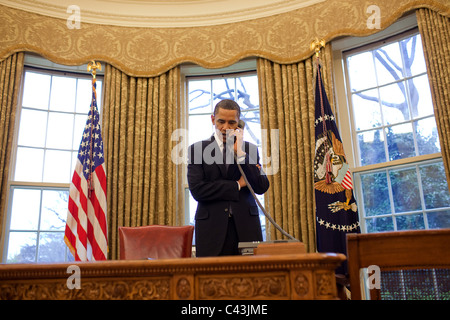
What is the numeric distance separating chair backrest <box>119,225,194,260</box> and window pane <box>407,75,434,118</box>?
2496 millimetres

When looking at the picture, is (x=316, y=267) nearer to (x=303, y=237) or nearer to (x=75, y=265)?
(x=75, y=265)

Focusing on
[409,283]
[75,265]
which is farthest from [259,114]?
[75,265]

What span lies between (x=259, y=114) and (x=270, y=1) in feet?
3.90

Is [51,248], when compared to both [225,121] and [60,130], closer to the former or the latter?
[60,130]

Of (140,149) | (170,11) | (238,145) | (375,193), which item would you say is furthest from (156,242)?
(170,11)

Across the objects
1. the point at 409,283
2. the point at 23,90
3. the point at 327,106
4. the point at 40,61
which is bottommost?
the point at 409,283

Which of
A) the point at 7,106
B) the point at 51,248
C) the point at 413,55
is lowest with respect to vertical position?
the point at 51,248

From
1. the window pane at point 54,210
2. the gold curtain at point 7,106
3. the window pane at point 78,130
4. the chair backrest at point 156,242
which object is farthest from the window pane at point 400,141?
the gold curtain at point 7,106

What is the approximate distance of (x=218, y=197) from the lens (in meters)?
2.31

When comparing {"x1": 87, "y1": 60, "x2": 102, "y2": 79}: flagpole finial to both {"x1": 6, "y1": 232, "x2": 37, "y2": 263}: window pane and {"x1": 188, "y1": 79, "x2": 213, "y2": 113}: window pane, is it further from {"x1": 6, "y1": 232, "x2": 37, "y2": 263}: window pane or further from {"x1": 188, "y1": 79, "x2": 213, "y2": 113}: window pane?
{"x1": 6, "y1": 232, "x2": 37, "y2": 263}: window pane

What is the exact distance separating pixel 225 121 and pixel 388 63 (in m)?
2.45

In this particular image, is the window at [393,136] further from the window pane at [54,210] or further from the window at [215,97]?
the window pane at [54,210]

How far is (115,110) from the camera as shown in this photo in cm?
431

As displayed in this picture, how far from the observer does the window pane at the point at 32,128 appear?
4285 mm
